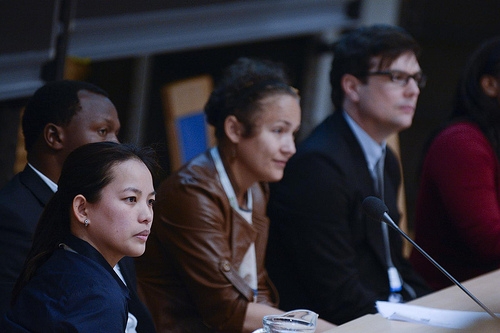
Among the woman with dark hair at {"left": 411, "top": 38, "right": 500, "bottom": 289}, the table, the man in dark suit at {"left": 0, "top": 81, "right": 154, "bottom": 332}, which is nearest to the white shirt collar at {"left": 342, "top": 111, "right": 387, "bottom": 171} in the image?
the woman with dark hair at {"left": 411, "top": 38, "right": 500, "bottom": 289}

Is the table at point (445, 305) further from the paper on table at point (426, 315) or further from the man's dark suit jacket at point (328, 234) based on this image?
the man's dark suit jacket at point (328, 234)

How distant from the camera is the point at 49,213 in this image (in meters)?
2.09

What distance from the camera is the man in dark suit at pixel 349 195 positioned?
2979 millimetres

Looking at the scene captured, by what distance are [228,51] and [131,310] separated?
8.56 feet

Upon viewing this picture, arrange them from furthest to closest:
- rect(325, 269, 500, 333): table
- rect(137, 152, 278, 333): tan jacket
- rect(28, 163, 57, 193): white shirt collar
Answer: rect(137, 152, 278, 333): tan jacket, rect(28, 163, 57, 193): white shirt collar, rect(325, 269, 500, 333): table

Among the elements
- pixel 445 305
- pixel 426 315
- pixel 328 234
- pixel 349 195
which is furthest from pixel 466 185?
pixel 426 315

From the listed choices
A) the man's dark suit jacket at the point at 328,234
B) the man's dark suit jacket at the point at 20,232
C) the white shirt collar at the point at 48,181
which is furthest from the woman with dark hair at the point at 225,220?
the white shirt collar at the point at 48,181

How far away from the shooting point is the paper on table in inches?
91.7

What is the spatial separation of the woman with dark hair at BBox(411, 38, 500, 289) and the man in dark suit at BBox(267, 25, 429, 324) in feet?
0.70

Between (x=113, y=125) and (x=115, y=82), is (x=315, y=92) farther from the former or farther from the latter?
(x=113, y=125)

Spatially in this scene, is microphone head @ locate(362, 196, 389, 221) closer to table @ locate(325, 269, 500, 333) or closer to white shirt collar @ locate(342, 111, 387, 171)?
table @ locate(325, 269, 500, 333)

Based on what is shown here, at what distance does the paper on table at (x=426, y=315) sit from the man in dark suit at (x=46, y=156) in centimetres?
68

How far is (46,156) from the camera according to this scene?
250cm

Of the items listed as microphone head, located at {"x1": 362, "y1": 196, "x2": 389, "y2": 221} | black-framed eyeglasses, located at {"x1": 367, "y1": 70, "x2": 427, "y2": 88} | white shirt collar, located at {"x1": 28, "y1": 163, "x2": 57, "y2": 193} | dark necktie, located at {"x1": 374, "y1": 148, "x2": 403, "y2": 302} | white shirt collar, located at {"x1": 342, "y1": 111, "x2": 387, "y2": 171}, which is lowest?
dark necktie, located at {"x1": 374, "y1": 148, "x2": 403, "y2": 302}
